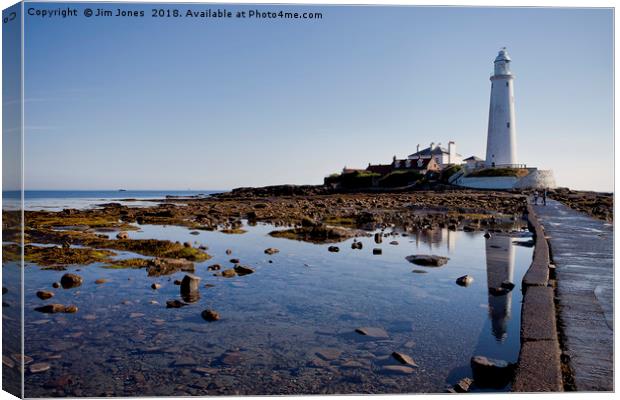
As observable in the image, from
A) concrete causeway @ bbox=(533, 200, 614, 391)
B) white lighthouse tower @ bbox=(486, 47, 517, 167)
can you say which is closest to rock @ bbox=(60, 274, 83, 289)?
concrete causeway @ bbox=(533, 200, 614, 391)

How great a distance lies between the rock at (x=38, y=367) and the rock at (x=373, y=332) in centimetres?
333

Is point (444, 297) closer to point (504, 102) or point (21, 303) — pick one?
point (21, 303)

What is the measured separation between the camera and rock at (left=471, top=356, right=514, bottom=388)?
4.29 metres

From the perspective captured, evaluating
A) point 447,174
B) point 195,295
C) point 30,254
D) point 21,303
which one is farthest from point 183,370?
point 447,174

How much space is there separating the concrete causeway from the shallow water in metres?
0.64

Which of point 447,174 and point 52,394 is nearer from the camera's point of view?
point 52,394

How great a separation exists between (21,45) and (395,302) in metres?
5.48

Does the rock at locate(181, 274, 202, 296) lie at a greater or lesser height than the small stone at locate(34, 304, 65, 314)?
greater

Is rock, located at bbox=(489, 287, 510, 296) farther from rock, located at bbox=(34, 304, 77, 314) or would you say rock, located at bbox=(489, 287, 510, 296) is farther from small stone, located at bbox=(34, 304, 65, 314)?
small stone, located at bbox=(34, 304, 65, 314)

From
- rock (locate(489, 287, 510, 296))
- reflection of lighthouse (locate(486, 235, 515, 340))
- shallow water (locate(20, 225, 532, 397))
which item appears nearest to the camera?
shallow water (locate(20, 225, 532, 397))

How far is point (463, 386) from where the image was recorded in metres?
4.23

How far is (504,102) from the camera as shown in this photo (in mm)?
45188

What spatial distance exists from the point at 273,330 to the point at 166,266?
14.2 feet

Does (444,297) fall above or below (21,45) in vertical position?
below
